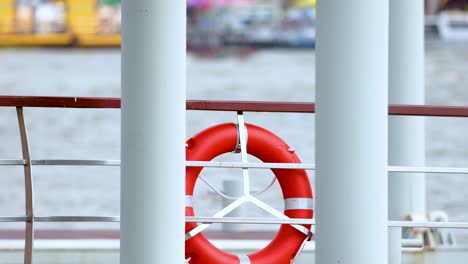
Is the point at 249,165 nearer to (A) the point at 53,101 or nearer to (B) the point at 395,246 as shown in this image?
(A) the point at 53,101

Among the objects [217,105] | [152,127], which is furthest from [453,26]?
[152,127]

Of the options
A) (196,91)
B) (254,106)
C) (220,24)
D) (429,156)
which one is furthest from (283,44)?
(254,106)

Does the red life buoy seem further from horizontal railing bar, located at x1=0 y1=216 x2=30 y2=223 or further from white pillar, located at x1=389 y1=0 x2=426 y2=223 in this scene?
white pillar, located at x1=389 y1=0 x2=426 y2=223

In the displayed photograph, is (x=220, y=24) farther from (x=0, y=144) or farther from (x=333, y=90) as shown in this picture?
(x=333, y=90)

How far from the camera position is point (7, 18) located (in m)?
30.7

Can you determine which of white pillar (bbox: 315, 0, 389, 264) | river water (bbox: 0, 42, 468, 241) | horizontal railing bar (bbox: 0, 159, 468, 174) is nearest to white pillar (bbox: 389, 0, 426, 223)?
horizontal railing bar (bbox: 0, 159, 468, 174)

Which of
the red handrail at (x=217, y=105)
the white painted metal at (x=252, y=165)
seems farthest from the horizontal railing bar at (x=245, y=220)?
the red handrail at (x=217, y=105)

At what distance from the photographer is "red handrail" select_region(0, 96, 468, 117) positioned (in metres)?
2.29

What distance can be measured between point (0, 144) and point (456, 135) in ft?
22.8

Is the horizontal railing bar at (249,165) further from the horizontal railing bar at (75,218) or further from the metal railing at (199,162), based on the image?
the horizontal railing bar at (75,218)

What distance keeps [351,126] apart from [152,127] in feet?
1.22

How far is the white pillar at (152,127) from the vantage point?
1712 mm

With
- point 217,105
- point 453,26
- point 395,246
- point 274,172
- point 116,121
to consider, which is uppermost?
point 453,26

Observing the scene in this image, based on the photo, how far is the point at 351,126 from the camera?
1.49 metres
